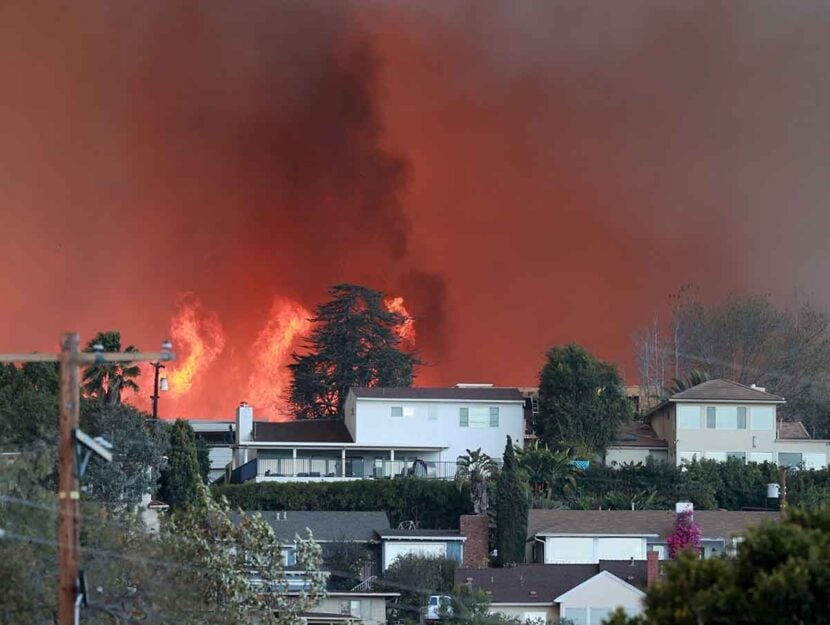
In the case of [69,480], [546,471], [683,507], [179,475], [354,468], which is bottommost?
[69,480]

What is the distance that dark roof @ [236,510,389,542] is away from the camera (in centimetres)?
7831

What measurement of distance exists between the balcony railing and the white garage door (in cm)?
1216

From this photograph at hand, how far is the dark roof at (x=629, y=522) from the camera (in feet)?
259

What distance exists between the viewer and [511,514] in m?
78.5

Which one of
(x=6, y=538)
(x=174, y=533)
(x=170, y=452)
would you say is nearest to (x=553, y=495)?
Answer: (x=170, y=452)

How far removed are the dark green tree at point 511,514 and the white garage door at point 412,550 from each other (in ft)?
8.93

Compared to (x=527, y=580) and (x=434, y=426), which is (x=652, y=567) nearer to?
(x=527, y=580)

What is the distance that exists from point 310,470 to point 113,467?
57.2 feet

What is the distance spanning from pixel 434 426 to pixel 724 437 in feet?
52.5

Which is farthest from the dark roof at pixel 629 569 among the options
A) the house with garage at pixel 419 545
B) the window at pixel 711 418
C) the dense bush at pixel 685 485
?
the window at pixel 711 418

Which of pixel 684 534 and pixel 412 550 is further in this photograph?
pixel 684 534

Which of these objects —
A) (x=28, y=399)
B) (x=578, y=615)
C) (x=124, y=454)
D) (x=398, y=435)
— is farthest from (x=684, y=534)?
(x=28, y=399)

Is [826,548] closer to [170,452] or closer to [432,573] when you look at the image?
[432,573]

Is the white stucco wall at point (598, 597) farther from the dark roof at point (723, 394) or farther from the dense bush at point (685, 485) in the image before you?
the dark roof at point (723, 394)
